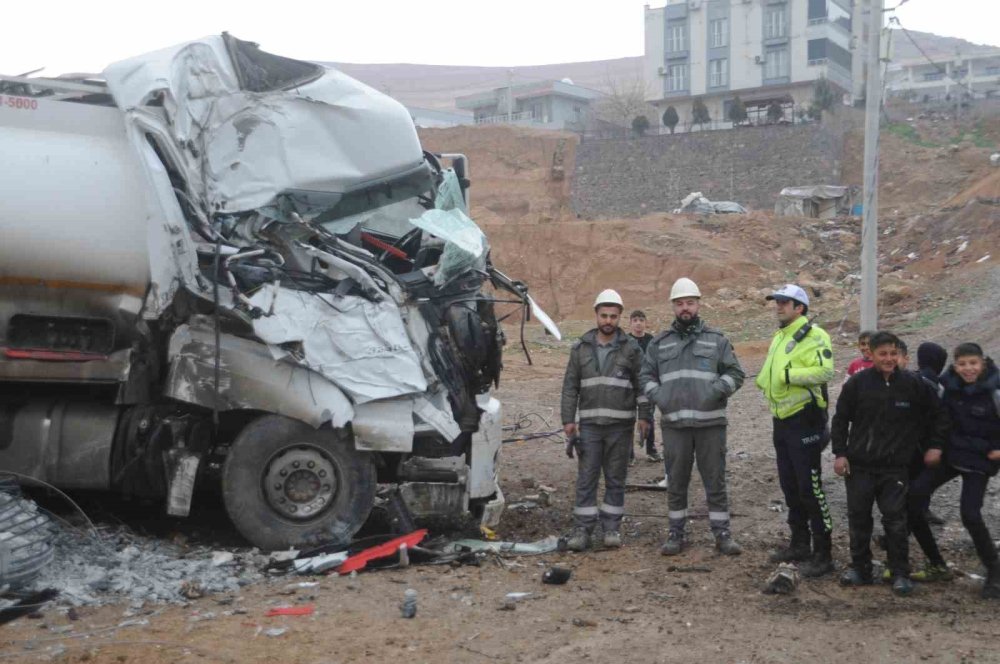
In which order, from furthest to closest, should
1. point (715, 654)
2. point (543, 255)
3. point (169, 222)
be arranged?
point (543, 255) < point (169, 222) < point (715, 654)

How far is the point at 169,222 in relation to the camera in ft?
21.0

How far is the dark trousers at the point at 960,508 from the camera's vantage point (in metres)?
5.72

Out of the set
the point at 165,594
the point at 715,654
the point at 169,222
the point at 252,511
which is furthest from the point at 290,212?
the point at 715,654

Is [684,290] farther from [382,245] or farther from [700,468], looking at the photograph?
[382,245]

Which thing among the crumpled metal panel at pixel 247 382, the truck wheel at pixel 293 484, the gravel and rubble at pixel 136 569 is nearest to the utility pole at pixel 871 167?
the truck wheel at pixel 293 484

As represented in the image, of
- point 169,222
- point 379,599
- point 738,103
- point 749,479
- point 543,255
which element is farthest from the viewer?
point 738,103

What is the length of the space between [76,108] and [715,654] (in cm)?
502

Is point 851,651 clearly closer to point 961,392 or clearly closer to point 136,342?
point 961,392

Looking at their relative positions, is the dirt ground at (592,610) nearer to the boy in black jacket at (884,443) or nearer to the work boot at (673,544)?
the work boot at (673,544)

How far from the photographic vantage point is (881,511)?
594cm

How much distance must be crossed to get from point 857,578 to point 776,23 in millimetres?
58537

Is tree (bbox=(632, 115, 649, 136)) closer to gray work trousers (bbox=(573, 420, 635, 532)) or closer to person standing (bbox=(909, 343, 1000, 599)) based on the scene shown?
gray work trousers (bbox=(573, 420, 635, 532))

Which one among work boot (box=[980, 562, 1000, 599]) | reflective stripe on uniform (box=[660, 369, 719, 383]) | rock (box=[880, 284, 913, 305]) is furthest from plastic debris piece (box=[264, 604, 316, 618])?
rock (box=[880, 284, 913, 305])

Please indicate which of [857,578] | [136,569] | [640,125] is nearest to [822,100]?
[640,125]
